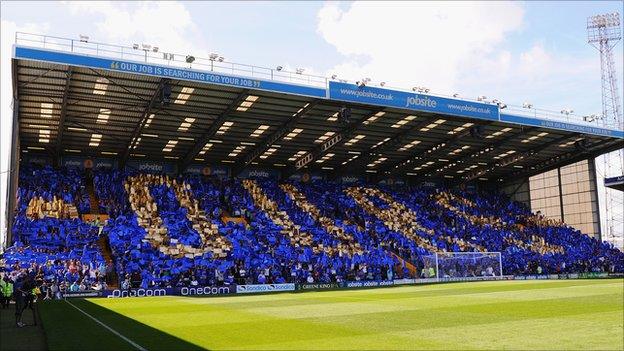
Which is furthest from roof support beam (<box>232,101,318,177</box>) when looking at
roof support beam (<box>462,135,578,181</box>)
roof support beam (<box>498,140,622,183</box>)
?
roof support beam (<box>498,140,622,183</box>)

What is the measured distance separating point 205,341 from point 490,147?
46.4 m

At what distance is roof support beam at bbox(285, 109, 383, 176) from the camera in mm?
45000

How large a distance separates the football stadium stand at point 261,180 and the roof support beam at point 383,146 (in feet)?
0.66

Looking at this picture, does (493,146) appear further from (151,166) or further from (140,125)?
(151,166)

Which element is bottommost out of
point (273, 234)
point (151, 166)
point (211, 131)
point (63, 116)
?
point (273, 234)

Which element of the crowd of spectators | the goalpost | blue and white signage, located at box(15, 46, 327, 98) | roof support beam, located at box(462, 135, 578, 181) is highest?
blue and white signage, located at box(15, 46, 327, 98)

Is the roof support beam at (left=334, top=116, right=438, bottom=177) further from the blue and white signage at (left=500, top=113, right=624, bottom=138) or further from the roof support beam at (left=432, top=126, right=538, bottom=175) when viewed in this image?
the roof support beam at (left=432, top=126, right=538, bottom=175)

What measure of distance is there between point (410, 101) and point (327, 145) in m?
10.7

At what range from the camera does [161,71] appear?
1296 inches

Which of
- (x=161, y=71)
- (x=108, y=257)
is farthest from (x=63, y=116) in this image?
(x=161, y=71)

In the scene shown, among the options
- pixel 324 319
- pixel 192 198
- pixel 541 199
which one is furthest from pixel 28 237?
pixel 541 199

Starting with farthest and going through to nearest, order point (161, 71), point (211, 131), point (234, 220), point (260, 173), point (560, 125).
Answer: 1. point (260, 173)
2. point (560, 125)
3. point (234, 220)
4. point (211, 131)
5. point (161, 71)

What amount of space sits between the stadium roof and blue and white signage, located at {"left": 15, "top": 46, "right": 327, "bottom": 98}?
0.06m

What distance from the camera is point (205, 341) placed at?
13141 millimetres
